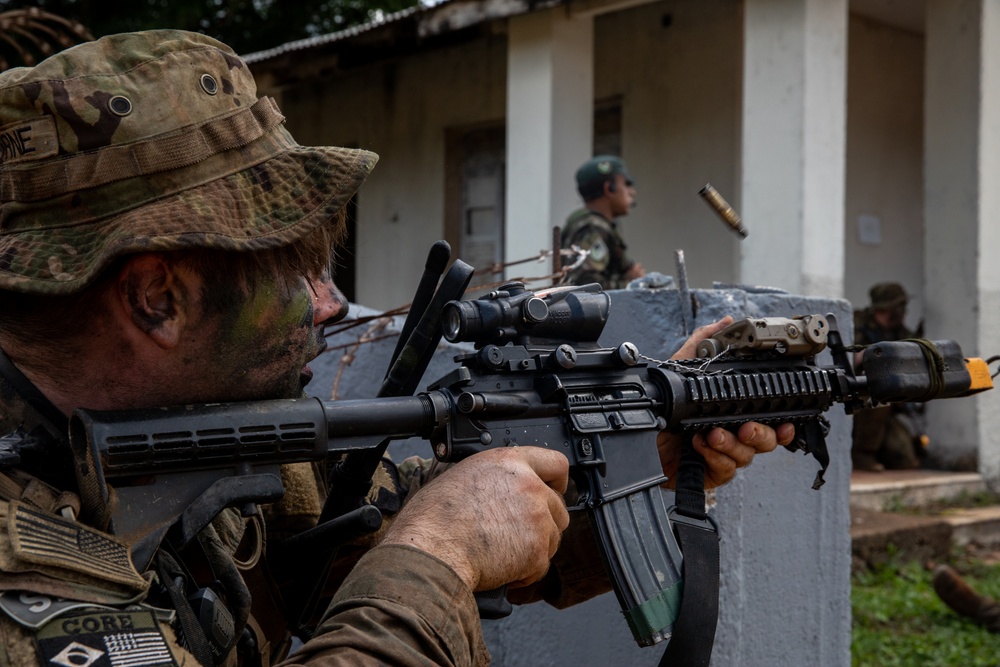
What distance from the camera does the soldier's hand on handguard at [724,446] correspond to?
7.43 feet

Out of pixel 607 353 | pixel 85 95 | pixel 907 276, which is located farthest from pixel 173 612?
pixel 907 276

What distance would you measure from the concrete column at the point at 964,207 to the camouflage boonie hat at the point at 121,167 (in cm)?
660

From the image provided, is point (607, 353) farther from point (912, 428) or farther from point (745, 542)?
point (912, 428)

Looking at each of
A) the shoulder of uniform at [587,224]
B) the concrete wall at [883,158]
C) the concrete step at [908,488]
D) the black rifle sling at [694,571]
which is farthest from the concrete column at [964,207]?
the black rifle sling at [694,571]

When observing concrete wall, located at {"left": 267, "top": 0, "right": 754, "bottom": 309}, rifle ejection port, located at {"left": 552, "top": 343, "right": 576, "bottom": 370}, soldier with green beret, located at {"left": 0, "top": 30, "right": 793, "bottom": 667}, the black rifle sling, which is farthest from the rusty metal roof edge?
soldier with green beret, located at {"left": 0, "top": 30, "right": 793, "bottom": 667}

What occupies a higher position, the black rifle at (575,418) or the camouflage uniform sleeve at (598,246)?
the camouflage uniform sleeve at (598,246)

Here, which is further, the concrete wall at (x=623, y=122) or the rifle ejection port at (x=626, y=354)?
the concrete wall at (x=623, y=122)

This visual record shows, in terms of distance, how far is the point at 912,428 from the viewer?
861 centimetres

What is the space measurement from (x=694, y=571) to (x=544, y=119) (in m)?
5.92

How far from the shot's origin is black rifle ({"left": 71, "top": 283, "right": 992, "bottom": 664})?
1558 millimetres

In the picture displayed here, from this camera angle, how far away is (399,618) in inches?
60.1

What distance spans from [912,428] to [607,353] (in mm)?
7301

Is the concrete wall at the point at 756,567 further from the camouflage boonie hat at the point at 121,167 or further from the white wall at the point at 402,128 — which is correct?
the white wall at the point at 402,128

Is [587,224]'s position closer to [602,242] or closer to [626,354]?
[602,242]
